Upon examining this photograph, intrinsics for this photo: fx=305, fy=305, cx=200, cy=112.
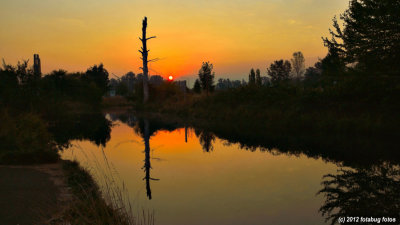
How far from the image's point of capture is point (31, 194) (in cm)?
725

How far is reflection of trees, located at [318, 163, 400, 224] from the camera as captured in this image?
632 centimetres

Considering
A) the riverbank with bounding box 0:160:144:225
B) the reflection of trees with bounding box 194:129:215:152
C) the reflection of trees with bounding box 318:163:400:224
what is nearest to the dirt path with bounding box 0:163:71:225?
the riverbank with bounding box 0:160:144:225

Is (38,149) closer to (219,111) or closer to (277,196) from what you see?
(277,196)

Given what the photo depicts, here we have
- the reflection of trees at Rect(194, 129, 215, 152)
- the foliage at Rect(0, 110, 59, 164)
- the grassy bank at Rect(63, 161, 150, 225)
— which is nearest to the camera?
the grassy bank at Rect(63, 161, 150, 225)

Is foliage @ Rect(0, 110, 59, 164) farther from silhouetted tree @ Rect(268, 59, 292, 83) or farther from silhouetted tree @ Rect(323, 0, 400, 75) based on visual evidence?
silhouetted tree @ Rect(268, 59, 292, 83)

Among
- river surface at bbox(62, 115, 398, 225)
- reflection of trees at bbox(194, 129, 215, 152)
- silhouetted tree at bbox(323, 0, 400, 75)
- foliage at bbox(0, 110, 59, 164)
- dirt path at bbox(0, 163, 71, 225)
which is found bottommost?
river surface at bbox(62, 115, 398, 225)

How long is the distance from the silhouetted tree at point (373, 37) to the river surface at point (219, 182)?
9.85 m

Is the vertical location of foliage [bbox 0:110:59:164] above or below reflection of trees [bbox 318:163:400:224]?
above

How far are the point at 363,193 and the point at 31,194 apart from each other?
7976mm

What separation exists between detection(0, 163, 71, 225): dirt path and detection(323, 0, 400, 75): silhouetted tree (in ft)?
58.4

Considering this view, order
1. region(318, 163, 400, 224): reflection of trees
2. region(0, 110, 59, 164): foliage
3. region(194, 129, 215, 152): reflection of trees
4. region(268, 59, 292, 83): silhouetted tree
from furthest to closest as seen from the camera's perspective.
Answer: region(268, 59, 292, 83): silhouetted tree → region(194, 129, 215, 152): reflection of trees → region(0, 110, 59, 164): foliage → region(318, 163, 400, 224): reflection of trees

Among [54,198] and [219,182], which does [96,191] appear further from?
[219,182]

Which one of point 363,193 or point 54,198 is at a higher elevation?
point 54,198

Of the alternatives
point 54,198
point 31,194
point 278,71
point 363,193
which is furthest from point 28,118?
point 278,71
